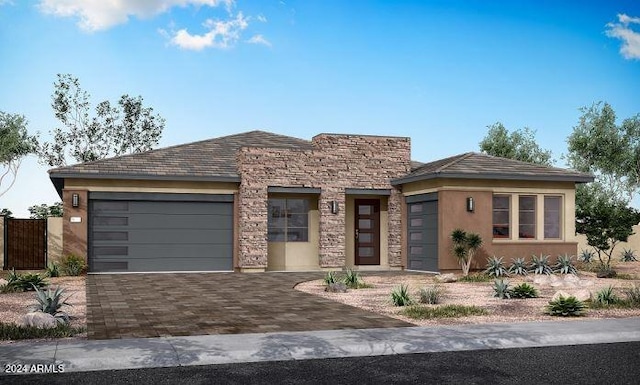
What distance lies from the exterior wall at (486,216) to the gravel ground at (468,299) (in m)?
1.55

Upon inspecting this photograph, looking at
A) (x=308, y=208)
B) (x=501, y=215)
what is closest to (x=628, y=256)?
(x=501, y=215)

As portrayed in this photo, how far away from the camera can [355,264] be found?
2378 centimetres

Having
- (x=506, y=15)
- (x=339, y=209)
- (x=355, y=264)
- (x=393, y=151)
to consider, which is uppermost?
(x=506, y=15)

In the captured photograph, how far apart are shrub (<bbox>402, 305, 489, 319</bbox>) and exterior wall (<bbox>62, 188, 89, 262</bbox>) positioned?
12.5 metres

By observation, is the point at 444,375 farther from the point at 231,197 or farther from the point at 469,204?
the point at 231,197

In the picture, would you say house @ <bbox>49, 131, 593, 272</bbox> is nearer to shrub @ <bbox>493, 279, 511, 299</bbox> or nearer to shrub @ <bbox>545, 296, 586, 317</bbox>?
shrub @ <bbox>493, 279, 511, 299</bbox>

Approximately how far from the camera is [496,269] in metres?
20.3

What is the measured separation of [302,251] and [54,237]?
8.68m

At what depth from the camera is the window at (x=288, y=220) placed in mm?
22938

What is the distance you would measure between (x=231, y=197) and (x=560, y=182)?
36.2ft

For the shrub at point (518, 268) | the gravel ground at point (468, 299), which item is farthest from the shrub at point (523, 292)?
the shrub at point (518, 268)

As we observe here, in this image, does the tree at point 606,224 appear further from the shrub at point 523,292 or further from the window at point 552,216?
the shrub at point 523,292

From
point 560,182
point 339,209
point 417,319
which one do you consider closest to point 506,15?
point 560,182

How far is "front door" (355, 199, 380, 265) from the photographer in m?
23.9
